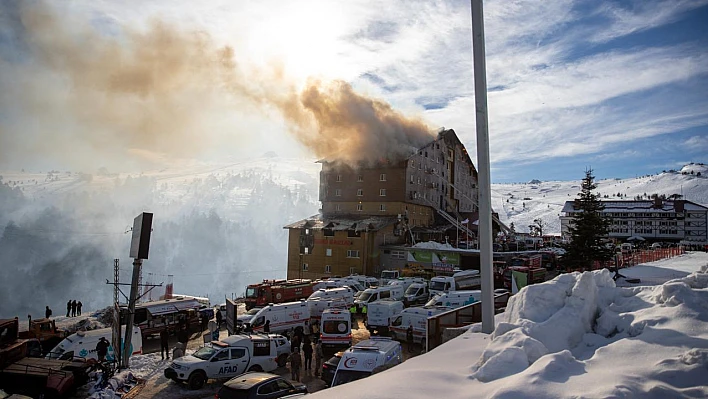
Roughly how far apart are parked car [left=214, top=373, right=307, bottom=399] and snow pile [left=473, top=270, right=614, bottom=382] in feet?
20.7

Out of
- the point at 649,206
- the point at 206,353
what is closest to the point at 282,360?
the point at 206,353

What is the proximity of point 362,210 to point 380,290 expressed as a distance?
82.1 feet

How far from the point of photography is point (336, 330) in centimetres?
1888

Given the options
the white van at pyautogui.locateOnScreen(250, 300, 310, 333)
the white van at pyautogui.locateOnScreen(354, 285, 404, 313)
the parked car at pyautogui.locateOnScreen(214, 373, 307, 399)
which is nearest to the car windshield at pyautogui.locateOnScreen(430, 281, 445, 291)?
the white van at pyautogui.locateOnScreen(354, 285, 404, 313)

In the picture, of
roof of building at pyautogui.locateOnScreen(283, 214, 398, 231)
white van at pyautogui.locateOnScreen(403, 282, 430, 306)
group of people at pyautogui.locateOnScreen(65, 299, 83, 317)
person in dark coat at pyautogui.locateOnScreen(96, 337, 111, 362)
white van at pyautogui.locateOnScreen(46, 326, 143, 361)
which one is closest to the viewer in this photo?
person in dark coat at pyautogui.locateOnScreen(96, 337, 111, 362)

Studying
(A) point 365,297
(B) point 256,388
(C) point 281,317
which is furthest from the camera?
(A) point 365,297

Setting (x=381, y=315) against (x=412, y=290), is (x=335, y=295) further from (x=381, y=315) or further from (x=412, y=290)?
(x=381, y=315)

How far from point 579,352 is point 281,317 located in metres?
17.5

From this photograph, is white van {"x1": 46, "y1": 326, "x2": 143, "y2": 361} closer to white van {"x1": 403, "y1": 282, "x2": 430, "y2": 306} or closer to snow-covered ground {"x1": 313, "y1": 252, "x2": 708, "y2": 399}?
snow-covered ground {"x1": 313, "y1": 252, "x2": 708, "y2": 399}

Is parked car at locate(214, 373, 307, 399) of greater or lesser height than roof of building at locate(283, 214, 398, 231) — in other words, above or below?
below

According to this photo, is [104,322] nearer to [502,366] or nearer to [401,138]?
[502,366]

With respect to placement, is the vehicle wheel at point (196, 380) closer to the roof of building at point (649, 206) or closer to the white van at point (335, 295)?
the white van at point (335, 295)

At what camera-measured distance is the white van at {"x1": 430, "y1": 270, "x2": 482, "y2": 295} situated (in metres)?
29.3

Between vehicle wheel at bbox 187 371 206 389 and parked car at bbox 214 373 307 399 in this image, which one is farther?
vehicle wheel at bbox 187 371 206 389
